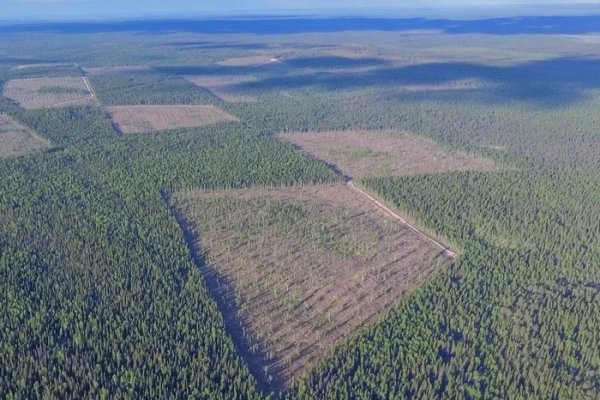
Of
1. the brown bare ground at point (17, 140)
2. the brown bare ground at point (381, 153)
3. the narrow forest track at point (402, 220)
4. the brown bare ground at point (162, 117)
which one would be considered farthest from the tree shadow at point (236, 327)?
the brown bare ground at point (162, 117)

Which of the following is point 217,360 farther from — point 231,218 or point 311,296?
point 231,218

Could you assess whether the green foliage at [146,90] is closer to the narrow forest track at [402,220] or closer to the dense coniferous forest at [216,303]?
the dense coniferous forest at [216,303]

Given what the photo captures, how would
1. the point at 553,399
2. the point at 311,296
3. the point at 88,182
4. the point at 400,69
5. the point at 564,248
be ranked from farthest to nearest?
1. the point at 400,69
2. the point at 88,182
3. the point at 564,248
4. the point at 311,296
5. the point at 553,399

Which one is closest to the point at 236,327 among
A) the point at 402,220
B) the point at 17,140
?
the point at 402,220

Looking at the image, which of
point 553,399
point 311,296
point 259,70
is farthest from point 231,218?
point 259,70

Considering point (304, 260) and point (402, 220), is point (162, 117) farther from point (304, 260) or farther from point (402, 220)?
point (304, 260)

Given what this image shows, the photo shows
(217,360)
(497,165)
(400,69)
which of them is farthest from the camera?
(400,69)
